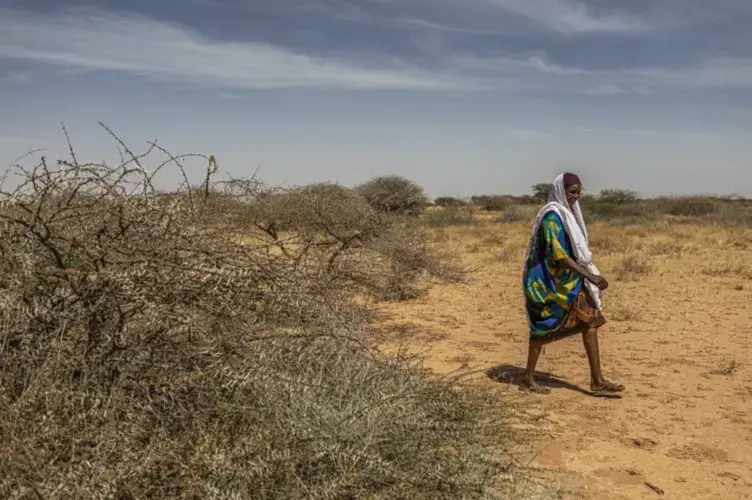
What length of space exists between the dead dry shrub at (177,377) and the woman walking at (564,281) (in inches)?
86.0

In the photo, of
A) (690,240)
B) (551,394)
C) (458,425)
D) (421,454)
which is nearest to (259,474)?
(421,454)

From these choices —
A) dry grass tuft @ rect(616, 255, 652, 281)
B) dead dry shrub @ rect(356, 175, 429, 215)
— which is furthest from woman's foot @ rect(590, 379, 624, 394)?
dead dry shrub @ rect(356, 175, 429, 215)

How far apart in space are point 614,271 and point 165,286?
39.2 feet

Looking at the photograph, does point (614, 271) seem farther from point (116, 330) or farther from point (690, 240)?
point (116, 330)

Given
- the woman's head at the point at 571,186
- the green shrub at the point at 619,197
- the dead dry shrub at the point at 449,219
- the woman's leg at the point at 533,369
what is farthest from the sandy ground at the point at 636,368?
the green shrub at the point at 619,197

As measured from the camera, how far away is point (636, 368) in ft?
22.8

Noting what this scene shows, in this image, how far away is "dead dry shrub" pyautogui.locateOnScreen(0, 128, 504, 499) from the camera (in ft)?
9.57

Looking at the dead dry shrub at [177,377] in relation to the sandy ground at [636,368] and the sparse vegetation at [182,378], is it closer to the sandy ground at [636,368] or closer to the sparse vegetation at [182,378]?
the sparse vegetation at [182,378]

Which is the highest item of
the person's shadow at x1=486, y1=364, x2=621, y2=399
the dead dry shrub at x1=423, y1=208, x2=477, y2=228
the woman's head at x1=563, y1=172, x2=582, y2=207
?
the woman's head at x1=563, y1=172, x2=582, y2=207

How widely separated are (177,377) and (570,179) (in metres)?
3.62

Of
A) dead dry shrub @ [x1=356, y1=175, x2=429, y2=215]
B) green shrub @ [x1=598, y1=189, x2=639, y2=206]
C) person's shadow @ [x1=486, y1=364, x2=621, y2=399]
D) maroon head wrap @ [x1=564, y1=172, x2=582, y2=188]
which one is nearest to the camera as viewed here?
maroon head wrap @ [x1=564, y1=172, x2=582, y2=188]

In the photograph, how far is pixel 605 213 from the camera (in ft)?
116

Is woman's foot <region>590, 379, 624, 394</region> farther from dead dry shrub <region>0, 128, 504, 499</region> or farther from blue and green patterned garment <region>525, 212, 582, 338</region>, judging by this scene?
dead dry shrub <region>0, 128, 504, 499</region>

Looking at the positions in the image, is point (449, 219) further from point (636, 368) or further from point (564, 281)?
point (564, 281)
